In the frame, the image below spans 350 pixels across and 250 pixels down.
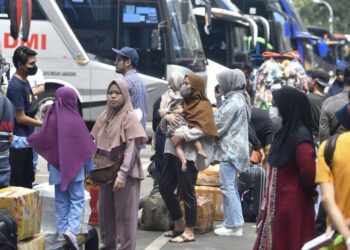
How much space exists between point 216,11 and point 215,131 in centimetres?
1785

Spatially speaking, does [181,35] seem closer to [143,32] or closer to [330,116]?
[143,32]

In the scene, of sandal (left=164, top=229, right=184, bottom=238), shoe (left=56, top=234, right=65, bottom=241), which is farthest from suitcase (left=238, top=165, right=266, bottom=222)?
shoe (left=56, top=234, right=65, bottom=241)

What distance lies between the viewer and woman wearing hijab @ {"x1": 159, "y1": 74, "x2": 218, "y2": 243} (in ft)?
33.9

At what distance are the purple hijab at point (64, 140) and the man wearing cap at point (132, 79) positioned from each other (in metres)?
1.64

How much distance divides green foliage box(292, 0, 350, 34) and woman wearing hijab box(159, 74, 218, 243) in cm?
7516

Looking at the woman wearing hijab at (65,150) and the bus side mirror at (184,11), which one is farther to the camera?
the bus side mirror at (184,11)

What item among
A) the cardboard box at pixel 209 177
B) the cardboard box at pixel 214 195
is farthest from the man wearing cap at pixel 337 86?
the cardboard box at pixel 214 195

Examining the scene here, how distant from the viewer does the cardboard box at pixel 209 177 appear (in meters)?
11.9

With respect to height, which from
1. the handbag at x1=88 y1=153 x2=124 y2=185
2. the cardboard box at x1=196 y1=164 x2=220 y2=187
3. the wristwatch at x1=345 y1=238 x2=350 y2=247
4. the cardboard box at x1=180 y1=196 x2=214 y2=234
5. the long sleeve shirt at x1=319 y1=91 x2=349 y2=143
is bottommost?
the cardboard box at x1=180 y1=196 x2=214 y2=234

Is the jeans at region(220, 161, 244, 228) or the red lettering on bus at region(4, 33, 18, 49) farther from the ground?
the red lettering on bus at region(4, 33, 18, 49)

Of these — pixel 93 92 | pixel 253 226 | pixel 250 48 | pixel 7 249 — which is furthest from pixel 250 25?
pixel 7 249

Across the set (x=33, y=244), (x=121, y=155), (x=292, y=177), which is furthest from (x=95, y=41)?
(x=292, y=177)

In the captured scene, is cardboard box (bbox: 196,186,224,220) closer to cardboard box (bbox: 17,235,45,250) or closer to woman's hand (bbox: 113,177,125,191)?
woman's hand (bbox: 113,177,125,191)

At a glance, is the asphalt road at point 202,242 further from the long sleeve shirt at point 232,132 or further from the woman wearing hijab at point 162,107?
the woman wearing hijab at point 162,107
